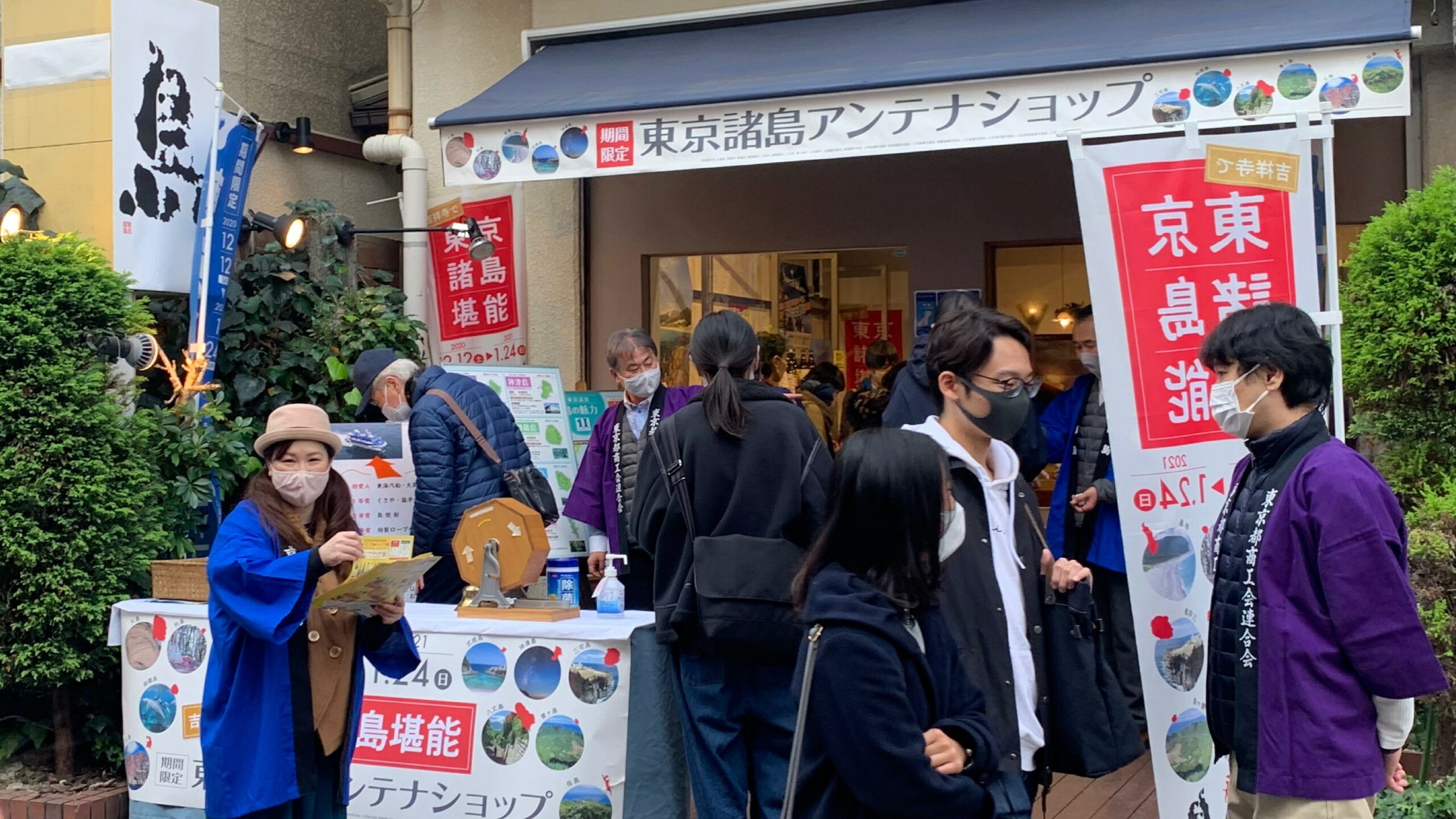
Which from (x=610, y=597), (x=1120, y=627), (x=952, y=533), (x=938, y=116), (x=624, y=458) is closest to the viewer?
(x=952, y=533)

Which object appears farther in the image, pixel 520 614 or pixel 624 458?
pixel 624 458

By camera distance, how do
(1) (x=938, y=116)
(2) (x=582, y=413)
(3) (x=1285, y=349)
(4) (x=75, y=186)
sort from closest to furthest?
(3) (x=1285, y=349), (1) (x=938, y=116), (4) (x=75, y=186), (2) (x=582, y=413)

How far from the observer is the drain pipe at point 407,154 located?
333 inches

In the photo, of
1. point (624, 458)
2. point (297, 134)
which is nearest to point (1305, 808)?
point (624, 458)

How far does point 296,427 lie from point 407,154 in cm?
501

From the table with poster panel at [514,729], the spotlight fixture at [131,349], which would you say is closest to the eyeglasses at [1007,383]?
the table with poster panel at [514,729]

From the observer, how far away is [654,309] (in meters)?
8.93

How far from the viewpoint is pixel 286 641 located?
3.75 m

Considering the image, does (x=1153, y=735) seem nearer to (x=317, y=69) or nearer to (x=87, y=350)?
(x=87, y=350)

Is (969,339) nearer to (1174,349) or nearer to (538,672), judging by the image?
(1174,349)

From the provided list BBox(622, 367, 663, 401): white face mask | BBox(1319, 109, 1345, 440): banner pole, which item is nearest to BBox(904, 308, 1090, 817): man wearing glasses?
BBox(1319, 109, 1345, 440): banner pole

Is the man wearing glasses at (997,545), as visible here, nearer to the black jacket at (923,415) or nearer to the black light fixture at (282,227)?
the black jacket at (923,415)

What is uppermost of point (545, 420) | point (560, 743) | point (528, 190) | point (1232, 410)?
point (528, 190)

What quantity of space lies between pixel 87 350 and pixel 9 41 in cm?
237
